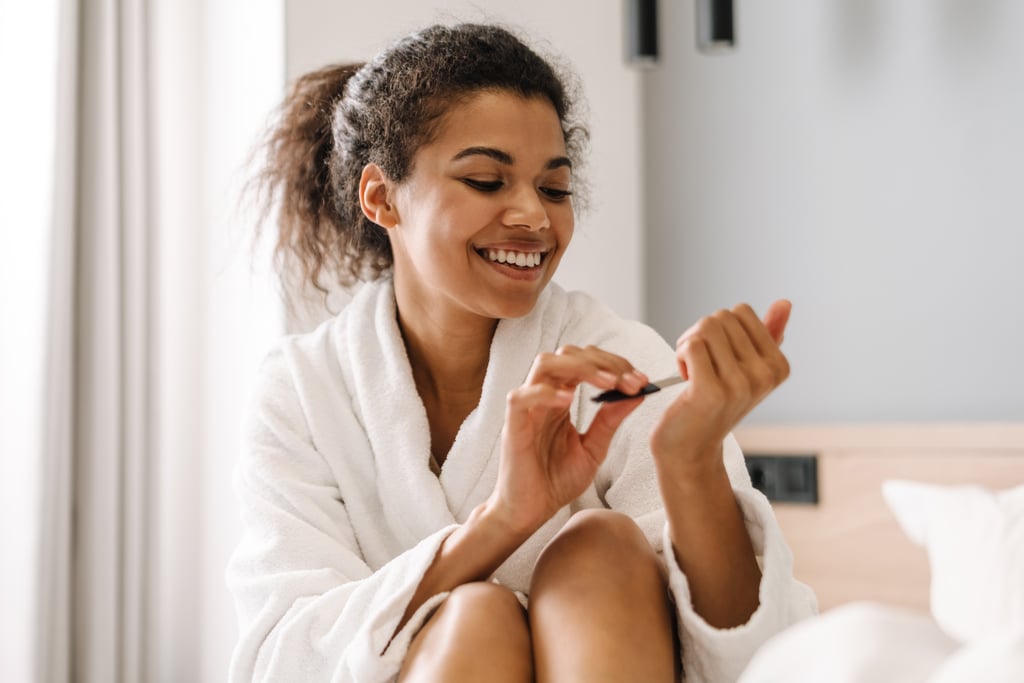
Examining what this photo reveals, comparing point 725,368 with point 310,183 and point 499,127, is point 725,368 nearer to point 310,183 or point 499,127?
point 499,127

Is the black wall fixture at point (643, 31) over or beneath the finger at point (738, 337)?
over

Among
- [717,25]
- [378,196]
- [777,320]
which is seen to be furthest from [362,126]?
[717,25]

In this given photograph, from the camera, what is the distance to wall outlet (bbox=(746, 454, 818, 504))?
1697 mm

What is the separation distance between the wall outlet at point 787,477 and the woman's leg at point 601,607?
788mm

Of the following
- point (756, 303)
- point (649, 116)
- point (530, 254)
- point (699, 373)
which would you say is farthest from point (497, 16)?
point (699, 373)

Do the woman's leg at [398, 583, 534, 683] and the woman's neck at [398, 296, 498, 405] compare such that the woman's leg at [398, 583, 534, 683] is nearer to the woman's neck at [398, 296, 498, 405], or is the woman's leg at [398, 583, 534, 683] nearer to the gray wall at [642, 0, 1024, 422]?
the woman's neck at [398, 296, 498, 405]

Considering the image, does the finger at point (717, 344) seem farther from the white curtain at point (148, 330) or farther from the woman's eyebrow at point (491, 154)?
the white curtain at point (148, 330)

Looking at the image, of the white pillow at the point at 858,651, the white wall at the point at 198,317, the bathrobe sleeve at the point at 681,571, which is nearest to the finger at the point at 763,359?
the bathrobe sleeve at the point at 681,571

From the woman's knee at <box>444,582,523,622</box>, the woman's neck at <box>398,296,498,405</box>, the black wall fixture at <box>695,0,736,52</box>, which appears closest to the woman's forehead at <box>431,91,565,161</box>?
the woman's neck at <box>398,296,498,405</box>

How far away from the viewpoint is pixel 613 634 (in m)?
0.84

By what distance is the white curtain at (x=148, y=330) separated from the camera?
1611 mm

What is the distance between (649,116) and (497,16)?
425mm

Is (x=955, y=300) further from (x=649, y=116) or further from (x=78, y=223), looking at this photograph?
(x=78, y=223)

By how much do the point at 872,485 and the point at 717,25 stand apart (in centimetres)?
76
